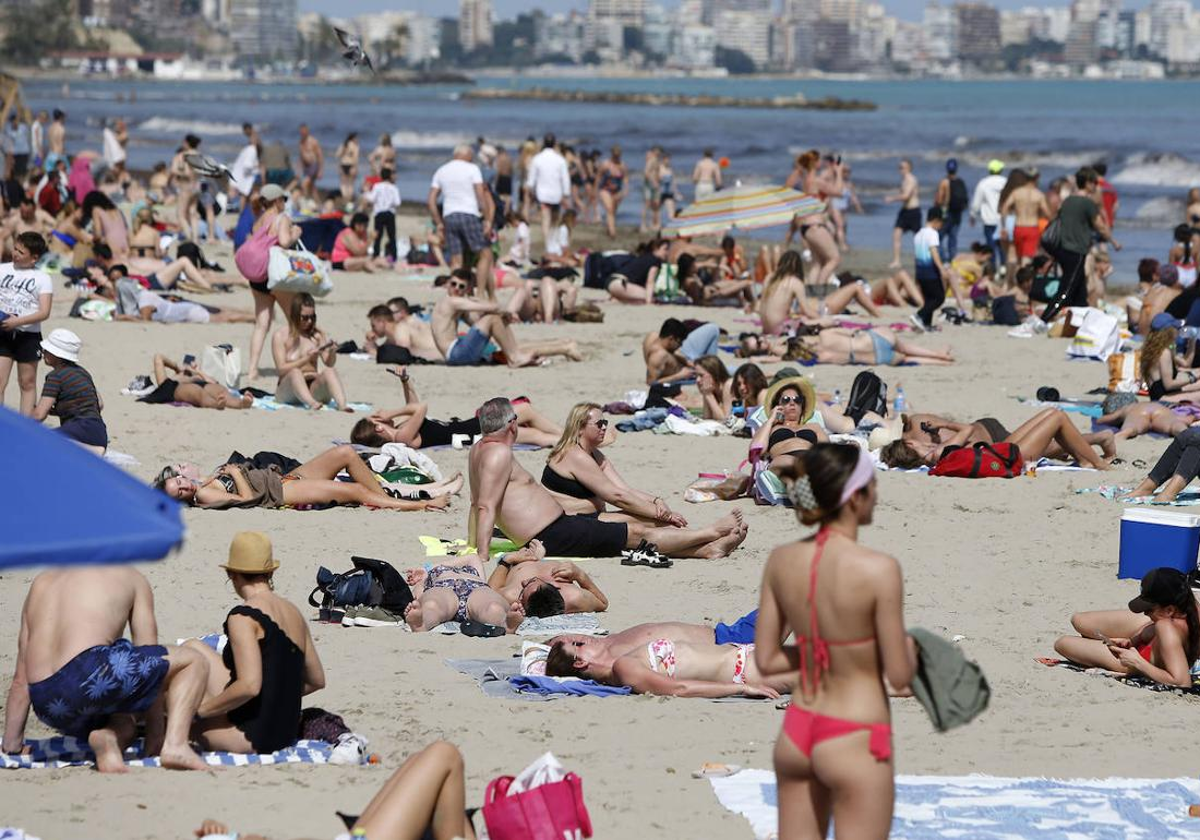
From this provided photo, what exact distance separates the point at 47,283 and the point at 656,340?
446cm

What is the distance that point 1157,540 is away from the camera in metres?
8.11

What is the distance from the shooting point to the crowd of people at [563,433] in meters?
4.07

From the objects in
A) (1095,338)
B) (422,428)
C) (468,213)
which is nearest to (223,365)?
(422,428)

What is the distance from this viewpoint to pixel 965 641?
7.30 m

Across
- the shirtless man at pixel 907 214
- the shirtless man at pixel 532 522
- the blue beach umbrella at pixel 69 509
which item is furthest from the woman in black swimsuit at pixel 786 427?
the shirtless man at pixel 907 214

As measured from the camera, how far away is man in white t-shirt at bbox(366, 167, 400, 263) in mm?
20625

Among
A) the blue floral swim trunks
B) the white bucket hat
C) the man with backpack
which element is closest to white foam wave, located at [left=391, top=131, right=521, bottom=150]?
the man with backpack

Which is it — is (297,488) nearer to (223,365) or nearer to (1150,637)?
(223,365)

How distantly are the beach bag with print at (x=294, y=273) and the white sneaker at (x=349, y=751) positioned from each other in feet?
23.0

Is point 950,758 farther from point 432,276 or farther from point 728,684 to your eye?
point 432,276

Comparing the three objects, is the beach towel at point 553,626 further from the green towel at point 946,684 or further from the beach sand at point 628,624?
the green towel at point 946,684

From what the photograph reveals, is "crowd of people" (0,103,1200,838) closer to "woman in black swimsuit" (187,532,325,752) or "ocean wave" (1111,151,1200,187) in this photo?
"woman in black swimsuit" (187,532,325,752)

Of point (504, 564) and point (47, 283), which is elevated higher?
point (47, 283)

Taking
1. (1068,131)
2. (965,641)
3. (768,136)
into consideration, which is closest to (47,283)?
(965,641)
